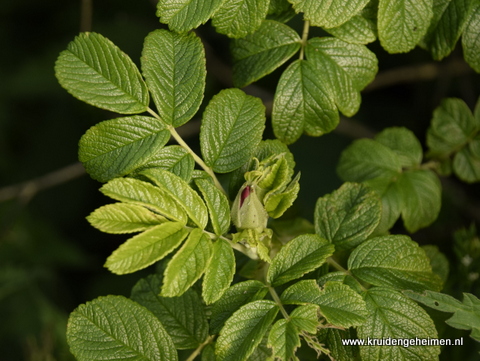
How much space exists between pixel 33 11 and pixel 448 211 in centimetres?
342

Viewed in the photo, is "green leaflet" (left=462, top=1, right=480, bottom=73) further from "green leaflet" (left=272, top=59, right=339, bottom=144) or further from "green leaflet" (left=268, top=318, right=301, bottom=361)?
"green leaflet" (left=268, top=318, right=301, bottom=361)

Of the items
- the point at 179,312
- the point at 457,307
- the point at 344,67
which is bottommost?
the point at 179,312

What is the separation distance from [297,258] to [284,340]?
245mm

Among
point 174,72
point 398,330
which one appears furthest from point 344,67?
point 398,330

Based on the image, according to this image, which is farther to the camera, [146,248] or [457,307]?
[457,307]

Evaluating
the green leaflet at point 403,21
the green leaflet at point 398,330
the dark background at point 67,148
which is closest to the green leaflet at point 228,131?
the green leaflet at point 403,21

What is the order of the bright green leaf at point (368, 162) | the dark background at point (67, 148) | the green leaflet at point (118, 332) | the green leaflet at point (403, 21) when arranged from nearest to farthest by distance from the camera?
the green leaflet at point (118, 332) → the green leaflet at point (403, 21) → the bright green leaf at point (368, 162) → the dark background at point (67, 148)

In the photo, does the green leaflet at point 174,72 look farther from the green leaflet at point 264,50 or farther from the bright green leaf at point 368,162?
the bright green leaf at point 368,162

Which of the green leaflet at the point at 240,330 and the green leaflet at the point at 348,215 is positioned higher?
the green leaflet at the point at 348,215

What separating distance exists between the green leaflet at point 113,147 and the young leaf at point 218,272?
313mm

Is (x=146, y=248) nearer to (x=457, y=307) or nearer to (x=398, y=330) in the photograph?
(x=398, y=330)

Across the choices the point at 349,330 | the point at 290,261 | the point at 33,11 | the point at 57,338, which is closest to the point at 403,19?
the point at 290,261

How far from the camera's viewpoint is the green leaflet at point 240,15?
142 centimetres

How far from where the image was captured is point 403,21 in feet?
4.87
